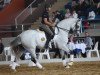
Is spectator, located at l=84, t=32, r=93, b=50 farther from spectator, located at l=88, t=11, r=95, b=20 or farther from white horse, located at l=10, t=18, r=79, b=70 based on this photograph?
white horse, located at l=10, t=18, r=79, b=70

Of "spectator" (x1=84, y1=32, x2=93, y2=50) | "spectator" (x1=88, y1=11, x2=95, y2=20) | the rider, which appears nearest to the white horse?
the rider

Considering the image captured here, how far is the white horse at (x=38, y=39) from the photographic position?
676 inches

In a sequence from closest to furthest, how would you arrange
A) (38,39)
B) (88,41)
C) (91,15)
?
(38,39) → (88,41) → (91,15)

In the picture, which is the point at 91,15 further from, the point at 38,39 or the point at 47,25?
the point at 38,39

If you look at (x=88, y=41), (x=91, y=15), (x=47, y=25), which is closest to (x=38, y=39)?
(x=47, y=25)

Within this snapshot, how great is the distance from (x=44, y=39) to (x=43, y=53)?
248 inches

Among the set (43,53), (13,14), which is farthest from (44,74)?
(13,14)

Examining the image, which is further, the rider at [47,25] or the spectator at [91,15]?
the spectator at [91,15]

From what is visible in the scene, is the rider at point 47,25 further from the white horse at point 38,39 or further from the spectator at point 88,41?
the spectator at point 88,41

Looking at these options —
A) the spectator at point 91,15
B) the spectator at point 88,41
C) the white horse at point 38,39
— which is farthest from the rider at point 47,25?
the spectator at point 91,15

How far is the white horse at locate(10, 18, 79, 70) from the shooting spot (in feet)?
56.3

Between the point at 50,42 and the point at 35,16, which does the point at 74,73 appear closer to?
the point at 50,42

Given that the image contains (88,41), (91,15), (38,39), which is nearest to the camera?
(38,39)

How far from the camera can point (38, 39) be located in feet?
56.6
